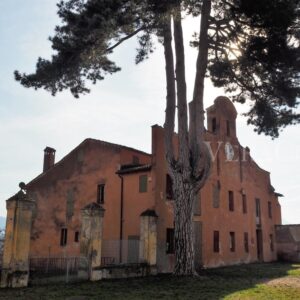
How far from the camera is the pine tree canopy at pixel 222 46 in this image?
13.9 m

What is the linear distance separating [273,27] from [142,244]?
10.4 metres

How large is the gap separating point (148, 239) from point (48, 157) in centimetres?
1576

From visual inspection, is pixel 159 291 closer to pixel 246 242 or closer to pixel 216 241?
pixel 216 241

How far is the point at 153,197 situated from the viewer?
21156 millimetres

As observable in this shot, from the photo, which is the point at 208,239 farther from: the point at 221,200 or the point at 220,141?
the point at 220,141

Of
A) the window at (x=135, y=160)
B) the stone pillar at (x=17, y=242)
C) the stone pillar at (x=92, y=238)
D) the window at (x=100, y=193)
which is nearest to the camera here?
the stone pillar at (x=17, y=242)

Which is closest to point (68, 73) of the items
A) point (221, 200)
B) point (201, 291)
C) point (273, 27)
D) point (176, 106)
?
point (176, 106)

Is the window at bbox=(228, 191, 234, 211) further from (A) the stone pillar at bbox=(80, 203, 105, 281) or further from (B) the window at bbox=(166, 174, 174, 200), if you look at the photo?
(A) the stone pillar at bbox=(80, 203, 105, 281)

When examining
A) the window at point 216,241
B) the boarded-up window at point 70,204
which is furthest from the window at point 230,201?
the boarded-up window at point 70,204

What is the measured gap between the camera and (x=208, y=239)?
24.6 meters

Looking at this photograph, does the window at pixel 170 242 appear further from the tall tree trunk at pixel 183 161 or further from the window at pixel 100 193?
the tall tree trunk at pixel 183 161

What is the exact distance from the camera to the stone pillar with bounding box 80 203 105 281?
14.9 m

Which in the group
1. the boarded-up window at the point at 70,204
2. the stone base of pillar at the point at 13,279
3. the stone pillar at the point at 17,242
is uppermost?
the boarded-up window at the point at 70,204

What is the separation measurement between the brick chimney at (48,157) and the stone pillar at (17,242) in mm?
18474
